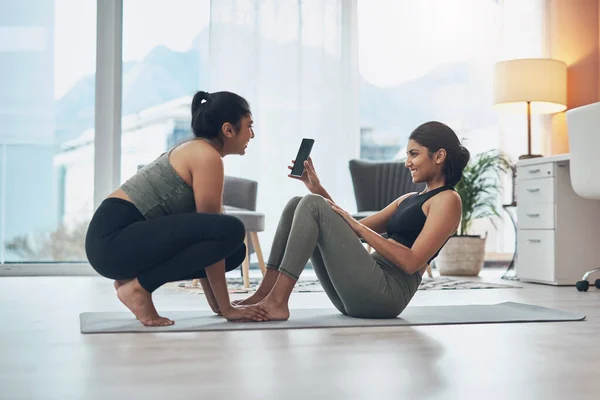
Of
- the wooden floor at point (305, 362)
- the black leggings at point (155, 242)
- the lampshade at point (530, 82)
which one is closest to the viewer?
the wooden floor at point (305, 362)

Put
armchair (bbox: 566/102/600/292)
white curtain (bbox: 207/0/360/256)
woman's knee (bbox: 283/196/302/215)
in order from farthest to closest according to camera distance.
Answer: white curtain (bbox: 207/0/360/256) → armchair (bbox: 566/102/600/292) → woman's knee (bbox: 283/196/302/215)

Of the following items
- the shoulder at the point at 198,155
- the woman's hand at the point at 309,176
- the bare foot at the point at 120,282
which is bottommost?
the bare foot at the point at 120,282

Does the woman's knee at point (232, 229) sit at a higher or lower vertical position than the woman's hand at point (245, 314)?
higher

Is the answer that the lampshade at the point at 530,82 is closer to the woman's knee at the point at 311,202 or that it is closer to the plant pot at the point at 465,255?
the plant pot at the point at 465,255

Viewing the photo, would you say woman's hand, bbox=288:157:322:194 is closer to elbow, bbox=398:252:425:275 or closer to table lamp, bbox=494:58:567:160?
elbow, bbox=398:252:425:275

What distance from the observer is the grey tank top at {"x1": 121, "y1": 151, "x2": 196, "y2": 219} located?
2.39 meters

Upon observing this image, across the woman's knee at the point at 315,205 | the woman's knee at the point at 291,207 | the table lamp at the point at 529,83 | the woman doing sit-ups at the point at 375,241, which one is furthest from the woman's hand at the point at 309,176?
the table lamp at the point at 529,83

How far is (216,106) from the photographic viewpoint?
2.42 m

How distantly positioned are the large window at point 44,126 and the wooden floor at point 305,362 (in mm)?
2804

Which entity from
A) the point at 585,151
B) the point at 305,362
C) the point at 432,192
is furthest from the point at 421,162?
the point at 585,151

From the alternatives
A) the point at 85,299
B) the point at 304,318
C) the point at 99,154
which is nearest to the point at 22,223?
the point at 99,154

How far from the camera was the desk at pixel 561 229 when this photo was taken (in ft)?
15.1

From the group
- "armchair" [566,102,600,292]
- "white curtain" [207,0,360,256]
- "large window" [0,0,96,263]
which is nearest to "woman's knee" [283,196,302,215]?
"armchair" [566,102,600,292]

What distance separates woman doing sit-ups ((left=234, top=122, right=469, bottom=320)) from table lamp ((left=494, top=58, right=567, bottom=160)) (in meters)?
2.97
